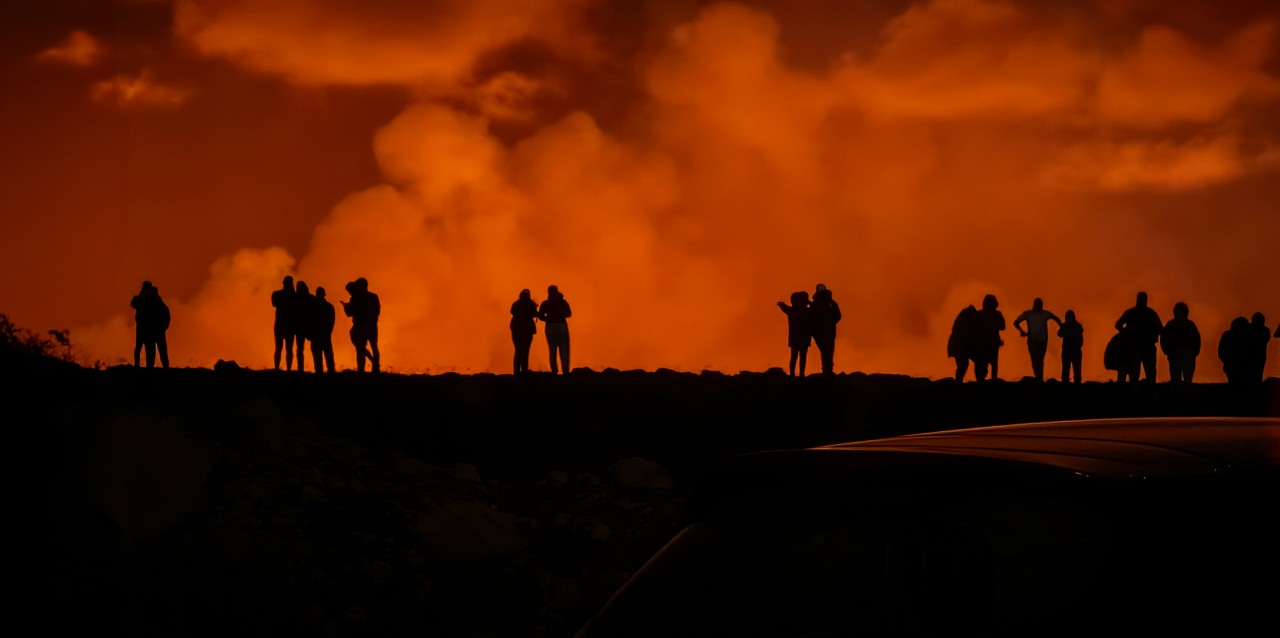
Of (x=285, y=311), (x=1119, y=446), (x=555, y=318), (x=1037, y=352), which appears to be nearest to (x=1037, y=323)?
(x=1037, y=352)

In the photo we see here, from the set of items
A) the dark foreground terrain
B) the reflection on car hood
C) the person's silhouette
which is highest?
the person's silhouette

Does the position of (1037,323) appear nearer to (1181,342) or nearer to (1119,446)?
(1181,342)

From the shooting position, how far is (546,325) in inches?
943

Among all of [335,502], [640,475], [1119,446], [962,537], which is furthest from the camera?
[640,475]

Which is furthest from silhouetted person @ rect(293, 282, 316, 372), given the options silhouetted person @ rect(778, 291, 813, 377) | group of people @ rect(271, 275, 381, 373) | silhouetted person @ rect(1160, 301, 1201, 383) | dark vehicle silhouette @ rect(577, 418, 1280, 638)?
dark vehicle silhouette @ rect(577, 418, 1280, 638)

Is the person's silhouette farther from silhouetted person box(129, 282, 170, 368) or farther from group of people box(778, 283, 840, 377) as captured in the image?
silhouetted person box(129, 282, 170, 368)

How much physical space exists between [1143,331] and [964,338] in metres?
2.81

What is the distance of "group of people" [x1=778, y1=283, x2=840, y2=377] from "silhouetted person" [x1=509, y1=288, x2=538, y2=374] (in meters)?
3.98

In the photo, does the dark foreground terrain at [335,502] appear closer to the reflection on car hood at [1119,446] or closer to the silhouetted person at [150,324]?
the silhouetted person at [150,324]

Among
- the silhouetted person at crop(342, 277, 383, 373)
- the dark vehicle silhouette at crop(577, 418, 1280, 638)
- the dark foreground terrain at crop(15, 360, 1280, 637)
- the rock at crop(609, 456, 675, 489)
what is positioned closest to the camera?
the dark vehicle silhouette at crop(577, 418, 1280, 638)

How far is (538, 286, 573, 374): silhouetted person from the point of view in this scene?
939 inches

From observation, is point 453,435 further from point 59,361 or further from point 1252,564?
point 1252,564

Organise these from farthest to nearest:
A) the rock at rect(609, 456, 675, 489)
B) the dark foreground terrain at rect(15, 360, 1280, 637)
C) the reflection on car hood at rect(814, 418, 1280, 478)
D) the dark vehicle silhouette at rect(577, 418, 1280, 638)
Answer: the rock at rect(609, 456, 675, 489), the dark foreground terrain at rect(15, 360, 1280, 637), the reflection on car hood at rect(814, 418, 1280, 478), the dark vehicle silhouette at rect(577, 418, 1280, 638)

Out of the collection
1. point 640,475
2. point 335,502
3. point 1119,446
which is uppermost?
point 1119,446
